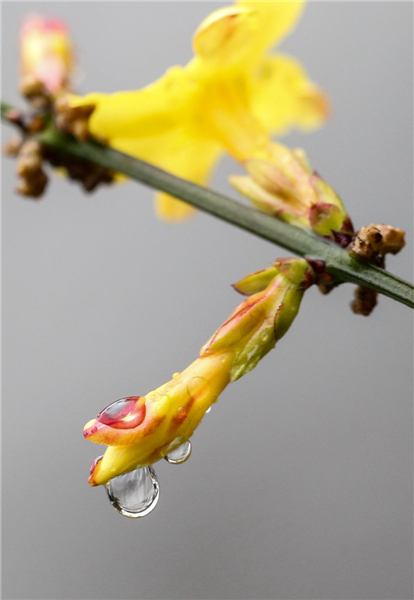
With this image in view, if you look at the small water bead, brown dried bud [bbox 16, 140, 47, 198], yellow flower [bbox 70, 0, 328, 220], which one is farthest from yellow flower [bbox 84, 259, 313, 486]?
brown dried bud [bbox 16, 140, 47, 198]

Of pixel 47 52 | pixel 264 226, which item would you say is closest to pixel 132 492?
pixel 264 226

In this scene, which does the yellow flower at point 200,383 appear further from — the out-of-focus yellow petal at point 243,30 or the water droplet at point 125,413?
the out-of-focus yellow petal at point 243,30

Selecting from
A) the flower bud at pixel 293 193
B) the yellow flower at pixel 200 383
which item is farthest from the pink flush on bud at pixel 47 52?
the yellow flower at pixel 200 383

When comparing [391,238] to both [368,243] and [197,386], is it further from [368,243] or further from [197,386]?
[197,386]

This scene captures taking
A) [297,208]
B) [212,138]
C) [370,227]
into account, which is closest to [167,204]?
[212,138]

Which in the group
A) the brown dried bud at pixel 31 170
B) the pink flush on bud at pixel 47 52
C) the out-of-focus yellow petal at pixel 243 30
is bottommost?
the out-of-focus yellow petal at pixel 243 30

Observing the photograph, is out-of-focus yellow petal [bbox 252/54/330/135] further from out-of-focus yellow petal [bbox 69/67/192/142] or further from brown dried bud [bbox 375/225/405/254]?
brown dried bud [bbox 375/225/405/254]
